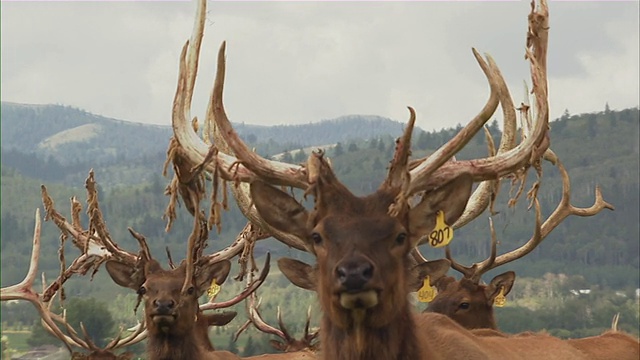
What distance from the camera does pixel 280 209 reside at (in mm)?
8023

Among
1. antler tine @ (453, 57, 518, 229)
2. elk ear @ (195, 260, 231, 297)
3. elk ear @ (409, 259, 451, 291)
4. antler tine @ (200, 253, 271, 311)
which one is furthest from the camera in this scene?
elk ear @ (195, 260, 231, 297)

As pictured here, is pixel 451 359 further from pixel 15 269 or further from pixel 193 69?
pixel 15 269

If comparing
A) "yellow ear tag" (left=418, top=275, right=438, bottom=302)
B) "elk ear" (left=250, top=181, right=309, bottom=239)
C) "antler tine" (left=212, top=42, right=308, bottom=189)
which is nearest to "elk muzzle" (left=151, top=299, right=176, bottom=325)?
"yellow ear tag" (left=418, top=275, right=438, bottom=302)

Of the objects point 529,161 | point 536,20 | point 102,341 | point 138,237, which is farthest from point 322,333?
point 102,341

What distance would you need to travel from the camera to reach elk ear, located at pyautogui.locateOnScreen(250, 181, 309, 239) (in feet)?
26.2

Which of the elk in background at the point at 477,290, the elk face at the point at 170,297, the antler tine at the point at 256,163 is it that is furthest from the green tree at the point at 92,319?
the antler tine at the point at 256,163

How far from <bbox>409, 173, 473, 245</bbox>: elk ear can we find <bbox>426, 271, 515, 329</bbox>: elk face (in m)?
4.93

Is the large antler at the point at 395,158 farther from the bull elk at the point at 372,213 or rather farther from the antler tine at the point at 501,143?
the antler tine at the point at 501,143

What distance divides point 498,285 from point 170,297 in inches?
161

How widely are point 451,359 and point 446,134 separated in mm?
147992

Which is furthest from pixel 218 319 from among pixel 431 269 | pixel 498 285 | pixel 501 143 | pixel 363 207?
pixel 363 207

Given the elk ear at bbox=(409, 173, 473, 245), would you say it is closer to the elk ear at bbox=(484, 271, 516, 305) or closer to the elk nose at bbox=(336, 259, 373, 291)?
the elk nose at bbox=(336, 259, 373, 291)

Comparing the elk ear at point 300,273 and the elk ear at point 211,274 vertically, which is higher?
the elk ear at point 300,273

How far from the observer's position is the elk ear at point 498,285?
13.3m
